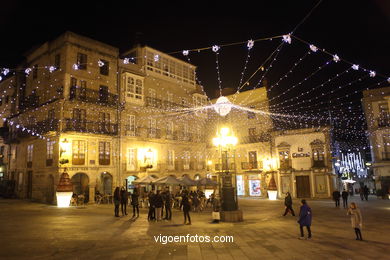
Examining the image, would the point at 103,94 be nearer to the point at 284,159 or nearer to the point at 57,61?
the point at 57,61

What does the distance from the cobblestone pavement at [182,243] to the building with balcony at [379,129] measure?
1837cm

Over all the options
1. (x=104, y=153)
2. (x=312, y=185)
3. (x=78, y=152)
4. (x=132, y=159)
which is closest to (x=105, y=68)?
(x=104, y=153)

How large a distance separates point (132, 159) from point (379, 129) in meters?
24.9

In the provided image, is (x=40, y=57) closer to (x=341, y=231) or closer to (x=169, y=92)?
(x=169, y=92)

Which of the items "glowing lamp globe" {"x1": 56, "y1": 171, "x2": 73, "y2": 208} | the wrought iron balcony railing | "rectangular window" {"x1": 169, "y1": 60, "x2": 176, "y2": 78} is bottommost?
"glowing lamp globe" {"x1": 56, "y1": 171, "x2": 73, "y2": 208}

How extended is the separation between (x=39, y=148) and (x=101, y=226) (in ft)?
52.2

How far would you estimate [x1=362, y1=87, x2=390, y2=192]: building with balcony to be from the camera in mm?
29234

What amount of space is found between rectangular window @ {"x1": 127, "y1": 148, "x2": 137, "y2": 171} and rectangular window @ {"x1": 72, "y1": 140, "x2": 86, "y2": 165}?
4.49 metres

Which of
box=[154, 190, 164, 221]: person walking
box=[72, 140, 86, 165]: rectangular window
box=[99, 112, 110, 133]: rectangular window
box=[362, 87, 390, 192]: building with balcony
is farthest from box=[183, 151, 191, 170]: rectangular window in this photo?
box=[362, 87, 390, 192]: building with balcony

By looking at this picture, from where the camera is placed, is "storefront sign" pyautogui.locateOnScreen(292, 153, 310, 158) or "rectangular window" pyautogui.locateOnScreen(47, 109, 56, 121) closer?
"rectangular window" pyautogui.locateOnScreen(47, 109, 56, 121)

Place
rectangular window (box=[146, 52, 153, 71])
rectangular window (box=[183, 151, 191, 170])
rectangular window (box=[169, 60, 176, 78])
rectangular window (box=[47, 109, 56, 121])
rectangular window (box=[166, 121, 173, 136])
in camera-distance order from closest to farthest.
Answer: rectangular window (box=[47, 109, 56, 121]) → rectangular window (box=[146, 52, 153, 71]) → rectangular window (box=[166, 121, 173, 136]) → rectangular window (box=[169, 60, 176, 78]) → rectangular window (box=[183, 151, 191, 170])

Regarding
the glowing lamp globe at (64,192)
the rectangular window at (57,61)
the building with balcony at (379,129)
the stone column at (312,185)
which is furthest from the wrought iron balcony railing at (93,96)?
the building with balcony at (379,129)

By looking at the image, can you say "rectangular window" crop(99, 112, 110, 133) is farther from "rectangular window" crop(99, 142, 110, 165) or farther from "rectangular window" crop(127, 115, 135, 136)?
"rectangular window" crop(127, 115, 135, 136)

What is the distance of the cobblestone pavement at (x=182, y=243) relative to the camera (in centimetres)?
791
